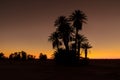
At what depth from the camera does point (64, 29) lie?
7888 cm

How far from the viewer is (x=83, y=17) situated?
82.9 metres

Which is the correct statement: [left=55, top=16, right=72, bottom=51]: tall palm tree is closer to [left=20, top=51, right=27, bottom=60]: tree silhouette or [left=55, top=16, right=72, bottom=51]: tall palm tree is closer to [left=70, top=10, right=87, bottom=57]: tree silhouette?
[left=70, top=10, right=87, bottom=57]: tree silhouette

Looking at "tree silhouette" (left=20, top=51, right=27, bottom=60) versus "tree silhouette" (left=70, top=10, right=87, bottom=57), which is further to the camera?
"tree silhouette" (left=20, top=51, right=27, bottom=60)

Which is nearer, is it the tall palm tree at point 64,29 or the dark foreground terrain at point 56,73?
the dark foreground terrain at point 56,73

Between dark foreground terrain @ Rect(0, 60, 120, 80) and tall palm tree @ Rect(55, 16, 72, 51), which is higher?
tall palm tree @ Rect(55, 16, 72, 51)

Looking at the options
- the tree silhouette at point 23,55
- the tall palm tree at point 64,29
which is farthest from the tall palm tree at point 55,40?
the tree silhouette at point 23,55

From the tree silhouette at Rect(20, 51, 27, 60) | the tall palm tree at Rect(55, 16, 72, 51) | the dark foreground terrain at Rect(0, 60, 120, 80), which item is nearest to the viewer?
the dark foreground terrain at Rect(0, 60, 120, 80)

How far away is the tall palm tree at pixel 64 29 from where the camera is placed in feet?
258

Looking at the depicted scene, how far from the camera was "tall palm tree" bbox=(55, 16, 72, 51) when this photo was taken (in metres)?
78.8

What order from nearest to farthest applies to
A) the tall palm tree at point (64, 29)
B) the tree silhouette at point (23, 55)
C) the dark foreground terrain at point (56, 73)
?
the dark foreground terrain at point (56, 73) < the tall palm tree at point (64, 29) < the tree silhouette at point (23, 55)

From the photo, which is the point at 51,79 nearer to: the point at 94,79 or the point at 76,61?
the point at 94,79

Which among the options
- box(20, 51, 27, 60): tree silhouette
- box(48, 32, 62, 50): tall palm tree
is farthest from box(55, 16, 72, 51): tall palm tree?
box(20, 51, 27, 60): tree silhouette

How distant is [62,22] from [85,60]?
12087 mm

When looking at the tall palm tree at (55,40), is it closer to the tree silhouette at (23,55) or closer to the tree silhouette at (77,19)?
the tree silhouette at (77,19)
